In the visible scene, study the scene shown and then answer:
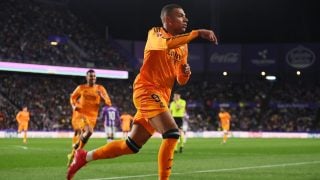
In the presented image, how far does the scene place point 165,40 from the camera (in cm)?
746

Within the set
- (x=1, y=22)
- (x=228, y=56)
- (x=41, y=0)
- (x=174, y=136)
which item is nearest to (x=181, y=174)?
(x=174, y=136)

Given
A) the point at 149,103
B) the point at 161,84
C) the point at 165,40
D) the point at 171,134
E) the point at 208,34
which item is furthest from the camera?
the point at 161,84

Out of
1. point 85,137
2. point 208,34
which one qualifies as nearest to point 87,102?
point 85,137

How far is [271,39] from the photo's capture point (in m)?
61.8

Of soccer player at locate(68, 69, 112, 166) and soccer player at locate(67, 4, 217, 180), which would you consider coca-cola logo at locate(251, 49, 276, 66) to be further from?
soccer player at locate(67, 4, 217, 180)

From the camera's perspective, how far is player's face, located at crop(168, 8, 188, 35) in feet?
25.4

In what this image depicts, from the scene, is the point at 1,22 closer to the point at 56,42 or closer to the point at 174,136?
the point at 56,42

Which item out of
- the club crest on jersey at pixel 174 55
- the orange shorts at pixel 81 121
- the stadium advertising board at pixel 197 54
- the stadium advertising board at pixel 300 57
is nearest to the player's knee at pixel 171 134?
the club crest on jersey at pixel 174 55

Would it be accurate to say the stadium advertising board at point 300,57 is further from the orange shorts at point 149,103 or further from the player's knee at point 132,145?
the orange shorts at point 149,103

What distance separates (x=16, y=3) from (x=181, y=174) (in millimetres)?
41215

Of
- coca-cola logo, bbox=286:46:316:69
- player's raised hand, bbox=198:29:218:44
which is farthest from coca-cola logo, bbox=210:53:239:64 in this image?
player's raised hand, bbox=198:29:218:44

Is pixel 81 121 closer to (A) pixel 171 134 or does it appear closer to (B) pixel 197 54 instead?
(A) pixel 171 134

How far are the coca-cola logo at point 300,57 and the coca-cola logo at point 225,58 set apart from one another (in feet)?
17.0

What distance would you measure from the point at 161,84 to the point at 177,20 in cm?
89
